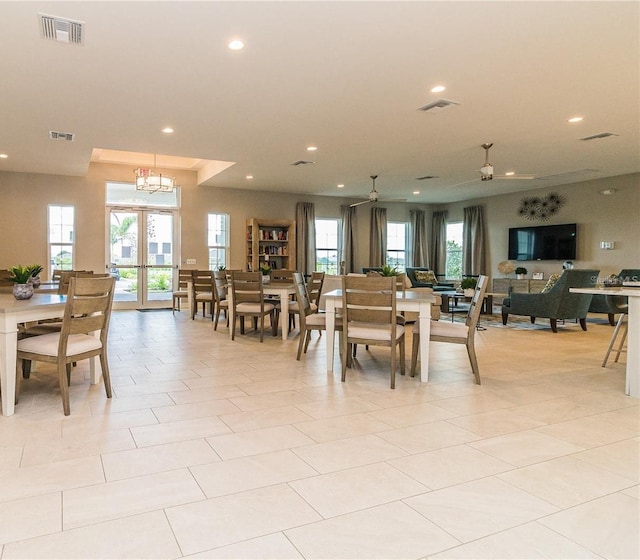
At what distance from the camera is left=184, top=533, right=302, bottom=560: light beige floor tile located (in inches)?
62.2

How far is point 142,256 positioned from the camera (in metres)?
9.91

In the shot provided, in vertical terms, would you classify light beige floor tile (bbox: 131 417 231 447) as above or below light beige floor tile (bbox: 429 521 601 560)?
above

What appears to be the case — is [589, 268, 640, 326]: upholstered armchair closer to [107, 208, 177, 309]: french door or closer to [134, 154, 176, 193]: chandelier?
[134, 154, 176, 193]: chandelier

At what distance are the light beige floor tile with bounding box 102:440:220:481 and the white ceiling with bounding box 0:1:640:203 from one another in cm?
270

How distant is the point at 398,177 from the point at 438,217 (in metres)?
4.38

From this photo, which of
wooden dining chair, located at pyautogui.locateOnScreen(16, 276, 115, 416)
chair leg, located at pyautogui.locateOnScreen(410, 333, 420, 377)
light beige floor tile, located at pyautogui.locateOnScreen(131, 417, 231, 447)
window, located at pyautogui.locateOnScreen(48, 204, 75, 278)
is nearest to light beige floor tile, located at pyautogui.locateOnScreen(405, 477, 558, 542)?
light beige floor tile, located at pyautogui.locateOnScreen(131, 417, 231, 447)

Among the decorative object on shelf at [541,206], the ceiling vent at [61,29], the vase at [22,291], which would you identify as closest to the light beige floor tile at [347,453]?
the vase at [22,291]

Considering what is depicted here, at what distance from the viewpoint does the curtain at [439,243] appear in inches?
514

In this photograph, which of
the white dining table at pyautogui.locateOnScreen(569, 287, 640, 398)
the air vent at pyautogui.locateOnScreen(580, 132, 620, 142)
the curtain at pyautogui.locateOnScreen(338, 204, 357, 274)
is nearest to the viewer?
the white dining table at pyautogui.locateOnScreen(569, 287, 640, 398)

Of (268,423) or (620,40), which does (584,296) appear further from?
(268,423)

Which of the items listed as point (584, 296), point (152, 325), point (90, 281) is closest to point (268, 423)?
point (90, 281)

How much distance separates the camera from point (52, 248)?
9.14m

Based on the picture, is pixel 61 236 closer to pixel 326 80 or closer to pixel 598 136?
pixel 326 80

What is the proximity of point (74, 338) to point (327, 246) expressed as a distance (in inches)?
356
